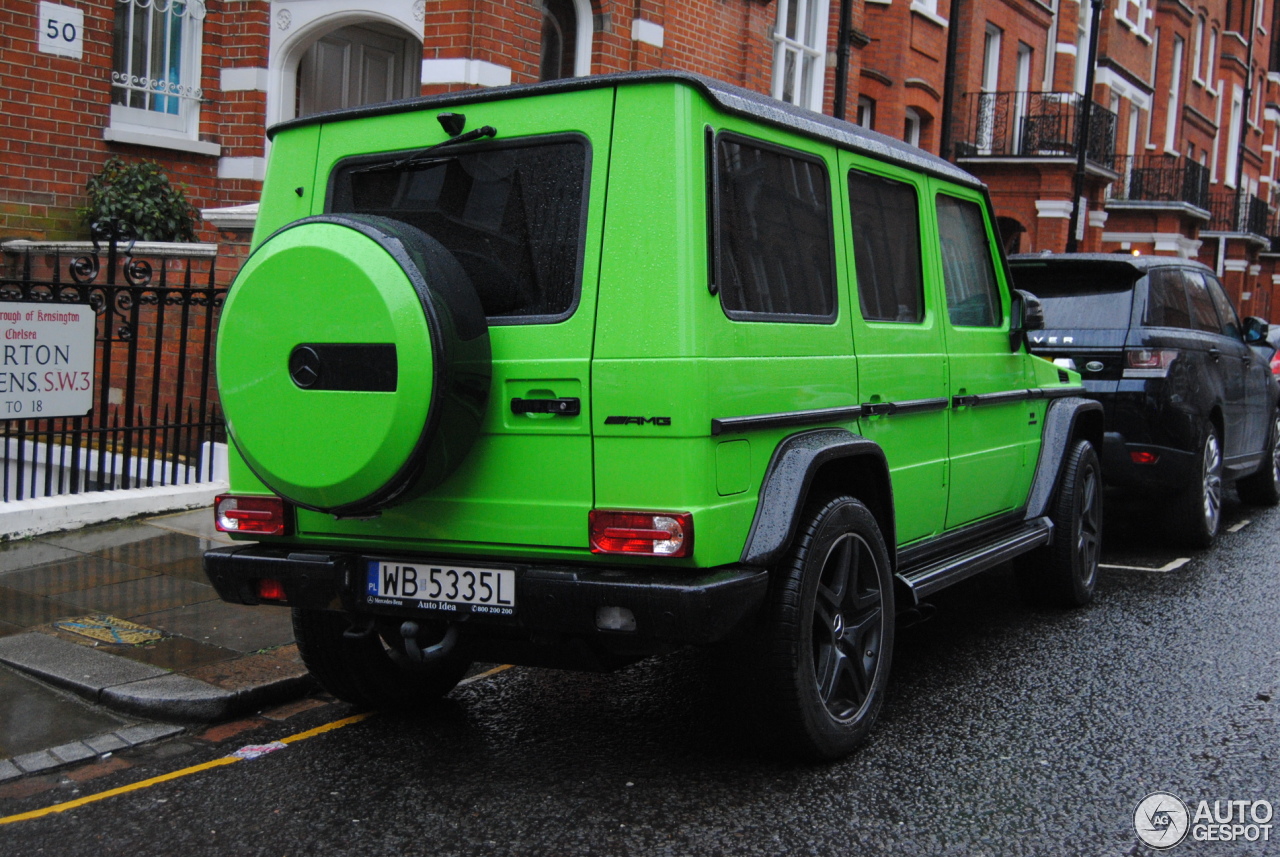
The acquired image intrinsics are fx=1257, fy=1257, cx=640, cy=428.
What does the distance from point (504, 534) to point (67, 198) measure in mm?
8321

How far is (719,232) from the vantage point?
3836 mm

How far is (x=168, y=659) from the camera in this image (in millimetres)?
5297

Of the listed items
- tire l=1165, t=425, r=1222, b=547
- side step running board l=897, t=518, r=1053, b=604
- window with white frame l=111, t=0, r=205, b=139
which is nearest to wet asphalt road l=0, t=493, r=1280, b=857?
side step running board l=897, t=518, r=1053, b=604

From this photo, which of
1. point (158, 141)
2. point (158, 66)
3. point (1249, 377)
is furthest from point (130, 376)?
point (1249, 377)

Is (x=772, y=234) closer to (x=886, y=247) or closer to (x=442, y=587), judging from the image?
(x=886, y=247)

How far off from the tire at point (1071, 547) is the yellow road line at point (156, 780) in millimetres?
3636

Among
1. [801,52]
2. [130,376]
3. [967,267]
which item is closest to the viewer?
[967,267]

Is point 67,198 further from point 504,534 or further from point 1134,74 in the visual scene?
point 1134,74

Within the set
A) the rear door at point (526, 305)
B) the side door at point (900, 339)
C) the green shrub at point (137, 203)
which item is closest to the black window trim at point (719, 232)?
the side door at point (900, 339)

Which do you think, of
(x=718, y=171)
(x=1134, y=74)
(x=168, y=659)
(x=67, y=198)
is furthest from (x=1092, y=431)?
(x=1134, y=74)

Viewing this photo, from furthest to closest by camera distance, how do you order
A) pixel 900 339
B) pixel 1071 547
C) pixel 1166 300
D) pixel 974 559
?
1. pixel 1166 300
2. pixel 1071 547
3. pixel 974 559
4. pixel 900 339

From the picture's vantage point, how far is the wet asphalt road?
3693 mm

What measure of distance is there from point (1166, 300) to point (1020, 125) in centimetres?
1961

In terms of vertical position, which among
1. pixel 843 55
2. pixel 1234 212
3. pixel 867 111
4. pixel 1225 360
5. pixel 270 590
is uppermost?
pixel 1234 212
